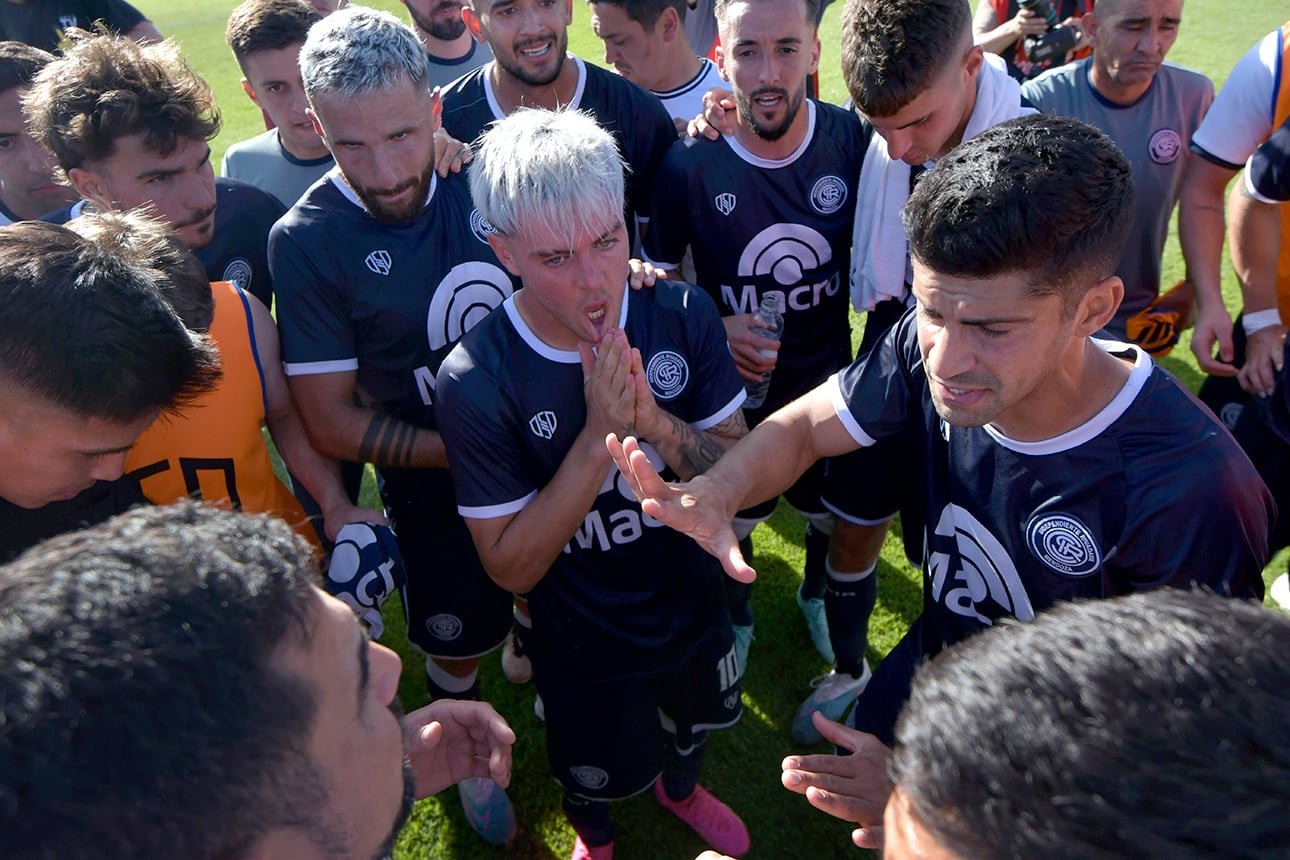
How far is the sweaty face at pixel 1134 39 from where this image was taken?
3.80 metres

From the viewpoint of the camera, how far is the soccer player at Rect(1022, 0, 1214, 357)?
389cm

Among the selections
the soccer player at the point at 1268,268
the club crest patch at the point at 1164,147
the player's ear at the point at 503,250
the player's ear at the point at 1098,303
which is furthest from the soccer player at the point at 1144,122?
the player's ear at the point at 503,250

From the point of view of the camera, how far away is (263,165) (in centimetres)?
458

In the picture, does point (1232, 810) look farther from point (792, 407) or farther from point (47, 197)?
point (47, 197)

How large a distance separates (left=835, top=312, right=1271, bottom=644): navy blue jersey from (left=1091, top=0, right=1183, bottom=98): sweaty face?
230cm

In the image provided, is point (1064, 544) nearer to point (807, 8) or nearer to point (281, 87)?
point (807, 8)

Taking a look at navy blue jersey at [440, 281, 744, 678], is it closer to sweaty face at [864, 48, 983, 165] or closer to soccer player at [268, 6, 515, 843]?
soccer player at [268, 6, 515, 843]

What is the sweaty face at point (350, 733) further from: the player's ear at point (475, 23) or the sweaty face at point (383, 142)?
the player's ear at point (475, 23)

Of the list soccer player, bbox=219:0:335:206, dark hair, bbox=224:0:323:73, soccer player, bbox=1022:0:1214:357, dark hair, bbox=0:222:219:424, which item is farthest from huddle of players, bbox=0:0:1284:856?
soccer player, bbox=1022:0:1214:357

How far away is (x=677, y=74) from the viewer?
16.8 ft

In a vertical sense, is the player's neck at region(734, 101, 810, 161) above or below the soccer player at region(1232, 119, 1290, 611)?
above

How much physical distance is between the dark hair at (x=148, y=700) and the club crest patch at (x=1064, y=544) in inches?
67.1

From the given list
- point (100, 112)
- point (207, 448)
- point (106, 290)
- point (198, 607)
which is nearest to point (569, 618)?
point (207, 448)

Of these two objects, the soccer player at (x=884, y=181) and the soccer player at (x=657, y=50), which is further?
the soccer player at (x=657, y=50)
